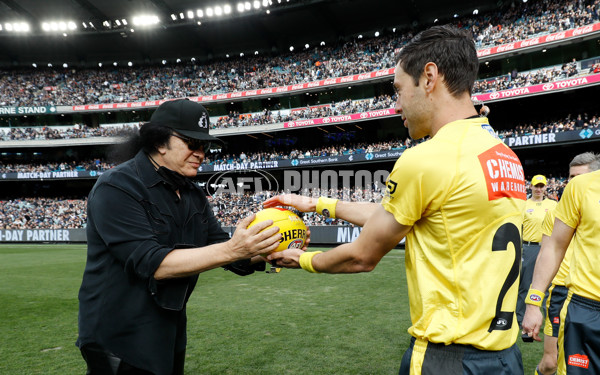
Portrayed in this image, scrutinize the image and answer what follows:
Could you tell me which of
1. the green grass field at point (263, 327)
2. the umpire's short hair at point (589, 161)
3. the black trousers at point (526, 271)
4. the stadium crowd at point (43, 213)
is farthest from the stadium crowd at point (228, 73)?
the umpire's short hair at point (589, 161)

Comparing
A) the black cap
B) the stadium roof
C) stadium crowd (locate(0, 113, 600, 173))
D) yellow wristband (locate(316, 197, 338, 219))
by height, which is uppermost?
the stadium roof

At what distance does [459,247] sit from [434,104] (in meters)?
0.73

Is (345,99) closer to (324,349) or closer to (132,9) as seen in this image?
(132,9)

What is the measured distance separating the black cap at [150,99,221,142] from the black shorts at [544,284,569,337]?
13.2 feet

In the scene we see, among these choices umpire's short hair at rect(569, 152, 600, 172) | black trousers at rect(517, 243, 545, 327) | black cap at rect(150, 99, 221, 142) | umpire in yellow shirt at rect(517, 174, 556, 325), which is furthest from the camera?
umpire in yellow shirt at rect(517, 174, 556, 325)

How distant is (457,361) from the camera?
5.62 feet

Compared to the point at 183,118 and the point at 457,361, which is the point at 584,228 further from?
the point at 183,118

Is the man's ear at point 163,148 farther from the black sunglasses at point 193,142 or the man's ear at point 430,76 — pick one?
the man's ear at point 430,76

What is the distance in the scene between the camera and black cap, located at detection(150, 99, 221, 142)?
245 cm

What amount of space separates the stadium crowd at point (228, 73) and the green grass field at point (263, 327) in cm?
2884

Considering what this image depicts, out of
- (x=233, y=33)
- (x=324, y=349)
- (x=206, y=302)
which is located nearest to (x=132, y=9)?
(x=233, y=33)

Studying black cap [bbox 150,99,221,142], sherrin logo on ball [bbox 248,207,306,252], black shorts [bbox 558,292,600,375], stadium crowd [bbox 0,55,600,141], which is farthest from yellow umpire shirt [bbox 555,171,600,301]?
stadium crowd [bbox 0,55,600,141]

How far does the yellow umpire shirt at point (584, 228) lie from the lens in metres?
2.97

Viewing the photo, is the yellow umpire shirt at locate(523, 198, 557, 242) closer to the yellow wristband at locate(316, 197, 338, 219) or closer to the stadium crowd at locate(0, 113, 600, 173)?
the yellow wristband at locate(316, 197, 338, 219)
